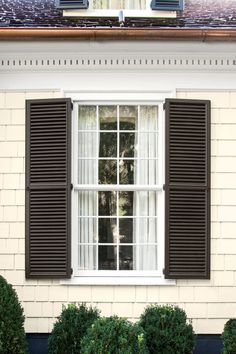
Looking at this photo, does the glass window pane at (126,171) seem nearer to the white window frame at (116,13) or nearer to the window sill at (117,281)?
the window sill at (117,281)

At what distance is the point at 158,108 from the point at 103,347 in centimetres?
306

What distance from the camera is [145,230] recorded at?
8.21m

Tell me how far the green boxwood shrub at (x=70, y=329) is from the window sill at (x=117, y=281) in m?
0.49

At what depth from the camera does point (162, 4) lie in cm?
844

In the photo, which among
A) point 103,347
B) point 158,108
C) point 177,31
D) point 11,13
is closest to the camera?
point 103,347

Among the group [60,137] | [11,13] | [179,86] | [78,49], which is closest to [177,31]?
[179,86]

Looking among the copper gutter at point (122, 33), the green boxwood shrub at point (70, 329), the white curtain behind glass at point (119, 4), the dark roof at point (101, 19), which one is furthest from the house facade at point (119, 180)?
the white curtain behind glass at point (119, 4)

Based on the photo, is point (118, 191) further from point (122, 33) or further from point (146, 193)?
point (122, 33)

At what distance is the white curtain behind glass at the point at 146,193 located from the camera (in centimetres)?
818

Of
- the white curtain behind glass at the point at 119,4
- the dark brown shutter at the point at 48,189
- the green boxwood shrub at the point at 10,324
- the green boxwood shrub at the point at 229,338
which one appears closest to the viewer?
the green boxwood shrub at the point at 10,324

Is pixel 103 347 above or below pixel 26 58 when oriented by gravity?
below

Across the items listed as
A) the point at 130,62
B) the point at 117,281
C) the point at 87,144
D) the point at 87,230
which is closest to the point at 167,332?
the point at 117,281

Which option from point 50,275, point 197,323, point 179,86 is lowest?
point 197,323

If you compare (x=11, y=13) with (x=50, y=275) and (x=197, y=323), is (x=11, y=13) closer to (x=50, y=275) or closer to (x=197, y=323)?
(x=50, y=275)
